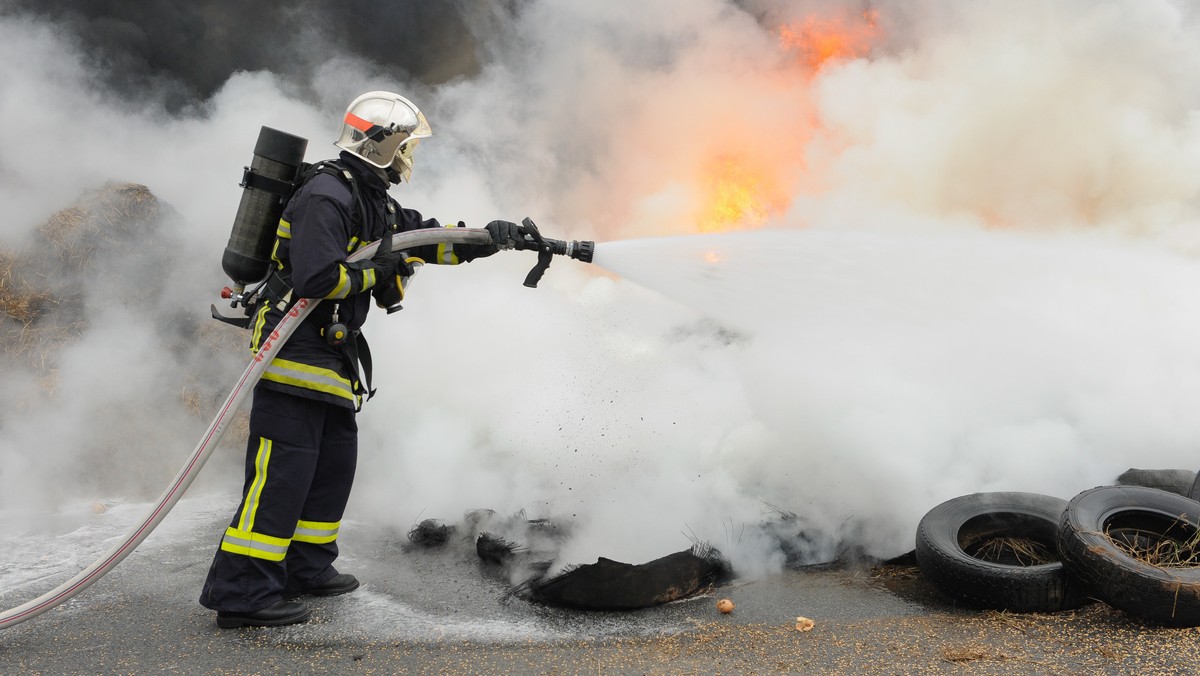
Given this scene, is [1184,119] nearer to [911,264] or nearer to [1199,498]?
[911,264]

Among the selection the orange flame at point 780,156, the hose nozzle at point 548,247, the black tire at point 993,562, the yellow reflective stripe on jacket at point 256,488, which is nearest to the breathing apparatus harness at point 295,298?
the yellow reflective stripe on jacket at point 256,488

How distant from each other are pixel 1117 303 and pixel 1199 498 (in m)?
1.98

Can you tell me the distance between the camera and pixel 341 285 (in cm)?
319

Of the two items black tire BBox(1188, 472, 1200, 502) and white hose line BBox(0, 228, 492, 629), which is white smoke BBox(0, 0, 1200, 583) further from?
white hose line BBox(0, 228, 492, 629)

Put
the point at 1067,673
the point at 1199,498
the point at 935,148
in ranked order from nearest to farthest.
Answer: the point at 1067,673
the point at 1199,498
the point at 935,148

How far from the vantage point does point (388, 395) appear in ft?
19.1

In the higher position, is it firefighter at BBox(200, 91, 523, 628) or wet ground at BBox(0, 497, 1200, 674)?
firefighter at BBox(200, 91, 523, 628)

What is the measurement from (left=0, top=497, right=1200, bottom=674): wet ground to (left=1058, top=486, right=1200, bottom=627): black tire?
3.8 inches

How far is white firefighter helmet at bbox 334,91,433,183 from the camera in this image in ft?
11.4

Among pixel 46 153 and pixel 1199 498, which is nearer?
pixel 1199 498

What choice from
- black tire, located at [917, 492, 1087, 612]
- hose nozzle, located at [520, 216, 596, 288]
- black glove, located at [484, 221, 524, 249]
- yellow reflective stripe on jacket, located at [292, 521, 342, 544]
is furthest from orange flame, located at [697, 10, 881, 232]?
yellow reflective stripe on jacket, located at [292, 521, 342, 544]

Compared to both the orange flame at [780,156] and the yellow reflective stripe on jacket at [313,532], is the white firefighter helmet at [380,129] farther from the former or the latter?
the orange flame at [780,156]

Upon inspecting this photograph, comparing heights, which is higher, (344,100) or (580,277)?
(344,100)

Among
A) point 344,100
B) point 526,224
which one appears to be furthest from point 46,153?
point 526,224
